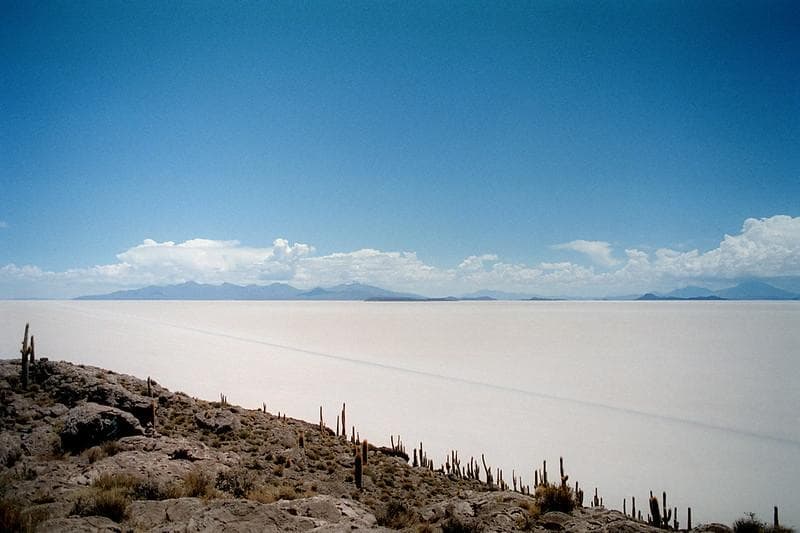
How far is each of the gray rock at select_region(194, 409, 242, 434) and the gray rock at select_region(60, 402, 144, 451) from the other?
3945 mm

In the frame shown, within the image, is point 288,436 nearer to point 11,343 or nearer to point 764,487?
point 764,487

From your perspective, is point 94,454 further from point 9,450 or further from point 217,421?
point 217,421

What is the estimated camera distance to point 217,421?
20812 mm

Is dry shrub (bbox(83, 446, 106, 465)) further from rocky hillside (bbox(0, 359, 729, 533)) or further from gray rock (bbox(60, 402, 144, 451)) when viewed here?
gray rock (bbox(60, 402, 144, 451))

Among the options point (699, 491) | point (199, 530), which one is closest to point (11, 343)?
point (199, 530)

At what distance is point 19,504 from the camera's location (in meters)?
8.80

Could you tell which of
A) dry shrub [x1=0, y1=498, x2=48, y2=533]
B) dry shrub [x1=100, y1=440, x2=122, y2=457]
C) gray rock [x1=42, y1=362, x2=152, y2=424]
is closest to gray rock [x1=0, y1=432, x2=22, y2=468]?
dry shrub [x1=100, y1=440, x2=122, y2=457]

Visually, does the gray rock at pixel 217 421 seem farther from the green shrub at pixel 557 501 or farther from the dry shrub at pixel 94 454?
the green shrub at pixel 557 501

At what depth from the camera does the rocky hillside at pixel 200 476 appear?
8852mm

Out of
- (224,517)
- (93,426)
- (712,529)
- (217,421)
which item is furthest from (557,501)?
(217,421)

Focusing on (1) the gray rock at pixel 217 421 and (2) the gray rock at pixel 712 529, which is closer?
(2) the gray rock at pixel 712 529

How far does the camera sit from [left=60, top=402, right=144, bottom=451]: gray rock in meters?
14.9

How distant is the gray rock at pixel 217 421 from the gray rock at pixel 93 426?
12.9ft

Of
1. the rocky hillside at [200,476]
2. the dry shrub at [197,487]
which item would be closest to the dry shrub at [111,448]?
the rocky hillside at [200,476]
